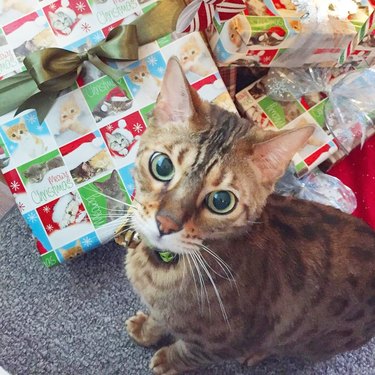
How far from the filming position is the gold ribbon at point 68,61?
1.08 m

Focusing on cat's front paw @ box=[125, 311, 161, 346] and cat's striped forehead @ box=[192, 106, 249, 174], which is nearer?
cat's striped forehead @ box=[192, 106, 249, 174]

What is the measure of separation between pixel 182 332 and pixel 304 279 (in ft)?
0.79

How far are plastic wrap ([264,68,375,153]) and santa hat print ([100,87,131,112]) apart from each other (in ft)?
1.12

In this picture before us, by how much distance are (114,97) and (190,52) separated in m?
0.19

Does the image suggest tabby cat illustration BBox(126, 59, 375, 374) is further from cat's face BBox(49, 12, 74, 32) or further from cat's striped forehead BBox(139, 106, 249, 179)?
cat's face BBox(49, 12, 74, 32)

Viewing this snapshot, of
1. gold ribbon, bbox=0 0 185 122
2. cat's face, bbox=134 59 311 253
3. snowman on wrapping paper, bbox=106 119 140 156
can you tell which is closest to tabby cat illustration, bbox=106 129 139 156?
snowman on wrapping paper, bbox=106 119 140 156

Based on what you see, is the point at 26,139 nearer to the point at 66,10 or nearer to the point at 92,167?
the point at 92,167

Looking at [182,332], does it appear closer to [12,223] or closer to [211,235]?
[211,235]

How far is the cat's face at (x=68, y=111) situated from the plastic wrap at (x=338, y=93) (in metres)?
0.45

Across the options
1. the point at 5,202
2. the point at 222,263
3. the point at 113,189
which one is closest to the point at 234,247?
the point at 222,263

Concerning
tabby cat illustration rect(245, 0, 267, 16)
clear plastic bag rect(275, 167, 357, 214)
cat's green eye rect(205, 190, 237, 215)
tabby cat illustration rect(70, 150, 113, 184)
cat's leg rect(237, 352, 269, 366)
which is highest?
tabby cat illustration rect(245, 0, 267, 16)

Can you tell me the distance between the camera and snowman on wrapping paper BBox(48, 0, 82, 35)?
1.13m

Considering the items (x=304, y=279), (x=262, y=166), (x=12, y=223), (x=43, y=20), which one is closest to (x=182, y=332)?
(x=304, y=279)

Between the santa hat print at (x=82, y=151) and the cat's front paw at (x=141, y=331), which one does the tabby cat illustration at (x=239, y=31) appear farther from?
the cat's front paw at (x=141, y=331)
